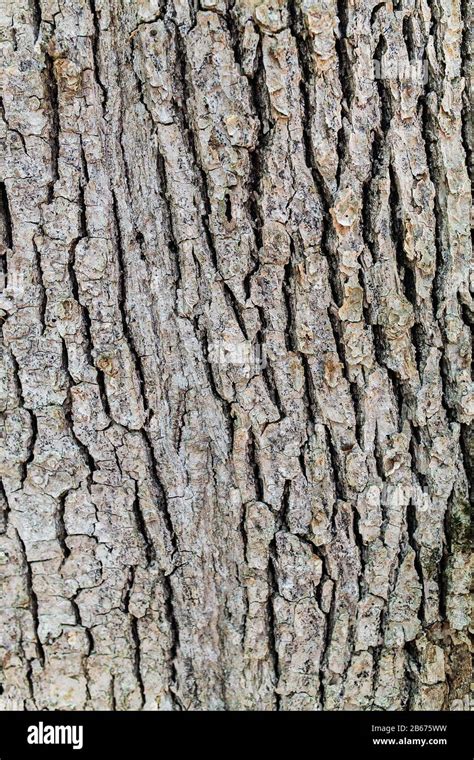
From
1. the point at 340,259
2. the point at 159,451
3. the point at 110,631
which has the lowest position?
the point at 110,631

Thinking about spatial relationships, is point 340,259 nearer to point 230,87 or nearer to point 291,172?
point 291,172

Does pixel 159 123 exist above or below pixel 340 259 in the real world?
above

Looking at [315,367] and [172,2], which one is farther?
[315,367]

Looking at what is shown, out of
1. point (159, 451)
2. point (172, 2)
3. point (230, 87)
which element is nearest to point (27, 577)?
point (159, 451)

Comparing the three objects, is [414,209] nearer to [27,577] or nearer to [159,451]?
[159,451]

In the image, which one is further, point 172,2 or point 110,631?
point 110,631

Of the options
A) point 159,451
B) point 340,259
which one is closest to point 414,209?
point 340,259
